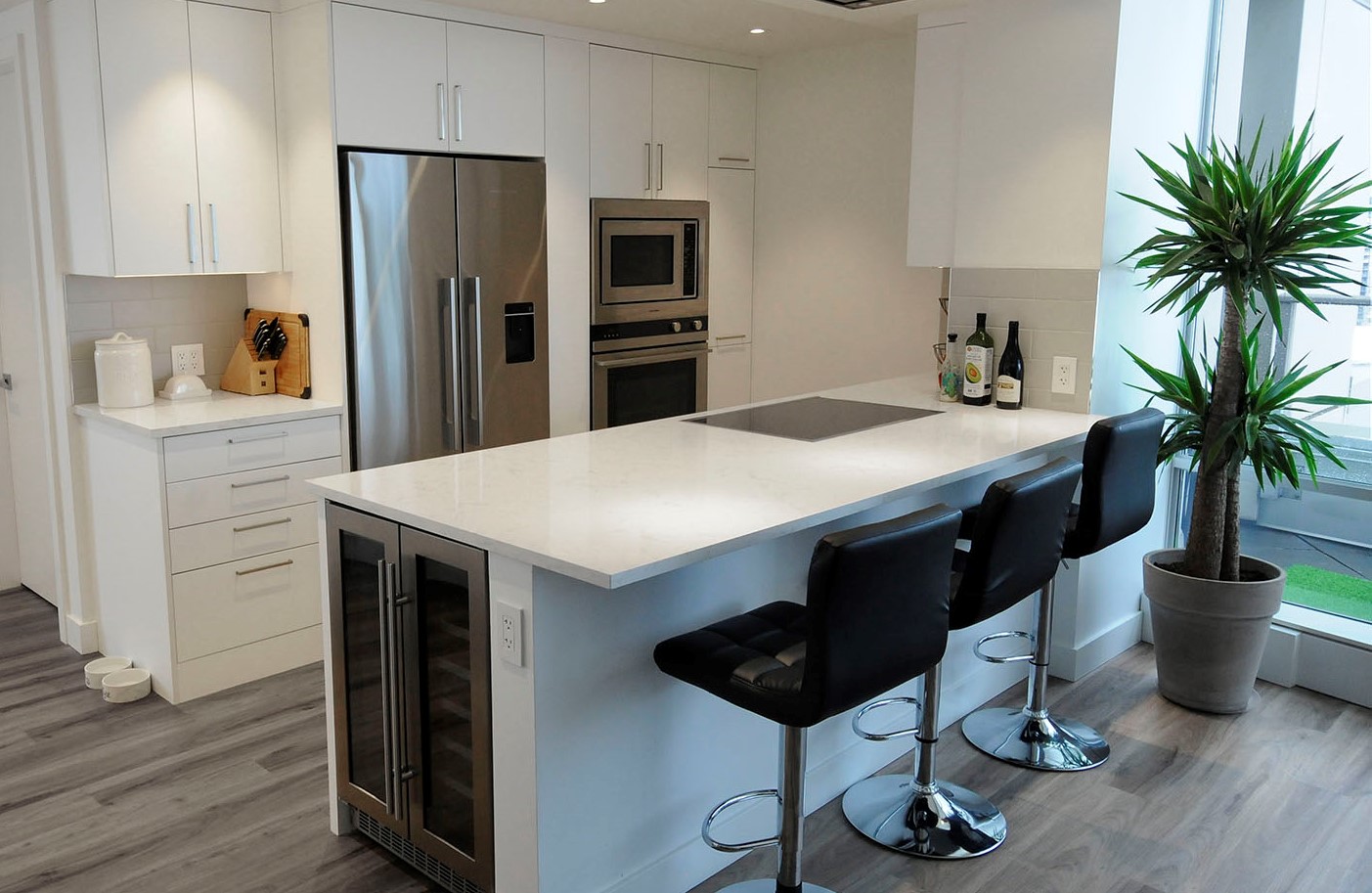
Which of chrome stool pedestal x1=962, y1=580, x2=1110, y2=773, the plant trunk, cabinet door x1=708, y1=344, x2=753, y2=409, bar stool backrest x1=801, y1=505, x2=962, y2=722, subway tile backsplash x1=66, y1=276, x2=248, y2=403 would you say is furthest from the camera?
cabinet door x1=708, y1=344, x2=753, y2=409

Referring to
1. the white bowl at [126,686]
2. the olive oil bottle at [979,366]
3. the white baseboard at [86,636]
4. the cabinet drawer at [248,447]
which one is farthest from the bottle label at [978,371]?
the white baseboard at [86,636]

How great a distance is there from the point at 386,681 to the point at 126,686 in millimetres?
1519

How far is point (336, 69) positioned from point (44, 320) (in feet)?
4.58

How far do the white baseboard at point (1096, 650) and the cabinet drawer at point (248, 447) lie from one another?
8.66ft

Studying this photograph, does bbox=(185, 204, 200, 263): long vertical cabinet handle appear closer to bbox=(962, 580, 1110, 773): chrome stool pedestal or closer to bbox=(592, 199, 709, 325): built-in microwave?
bbox=(592, 199, 709, 325): built-in microwave

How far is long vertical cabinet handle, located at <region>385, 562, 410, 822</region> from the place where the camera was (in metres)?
2.51

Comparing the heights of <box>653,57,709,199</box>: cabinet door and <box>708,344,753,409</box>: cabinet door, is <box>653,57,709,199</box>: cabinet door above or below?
above

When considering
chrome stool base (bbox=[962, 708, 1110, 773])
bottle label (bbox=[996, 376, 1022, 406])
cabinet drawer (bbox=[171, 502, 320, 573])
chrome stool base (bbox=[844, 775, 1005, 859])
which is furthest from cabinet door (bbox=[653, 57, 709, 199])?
chrome stool base (bbox=[844, 775, 1005, 859])

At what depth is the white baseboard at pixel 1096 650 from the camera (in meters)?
3.81

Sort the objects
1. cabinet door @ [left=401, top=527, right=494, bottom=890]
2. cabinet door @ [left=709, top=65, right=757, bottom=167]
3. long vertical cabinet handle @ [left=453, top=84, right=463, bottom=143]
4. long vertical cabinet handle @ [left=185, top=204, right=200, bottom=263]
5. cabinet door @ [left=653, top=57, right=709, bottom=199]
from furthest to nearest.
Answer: cabinet door @ [left=709, top=65, right=757, bottom=167] → cabinet door @ [left=653, top=57, right=709, bottom=199] → long vertical cabinet handle @ [left=453, top=84, right=463, bottom=143] → long vertical cabinet handle @ [left=185, top=204, right=200, bottom=263] → cabinet door @ [left=401, top=527, right=494, bottom=890]

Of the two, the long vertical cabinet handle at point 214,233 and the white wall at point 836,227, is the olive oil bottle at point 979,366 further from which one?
the long vertical cabinet handle at point 214,233

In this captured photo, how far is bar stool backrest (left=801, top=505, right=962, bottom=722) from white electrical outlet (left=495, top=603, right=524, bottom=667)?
56 cm

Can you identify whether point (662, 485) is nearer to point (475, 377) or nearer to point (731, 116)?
point (475, 377)

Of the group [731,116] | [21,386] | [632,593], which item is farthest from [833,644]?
[21,386]
